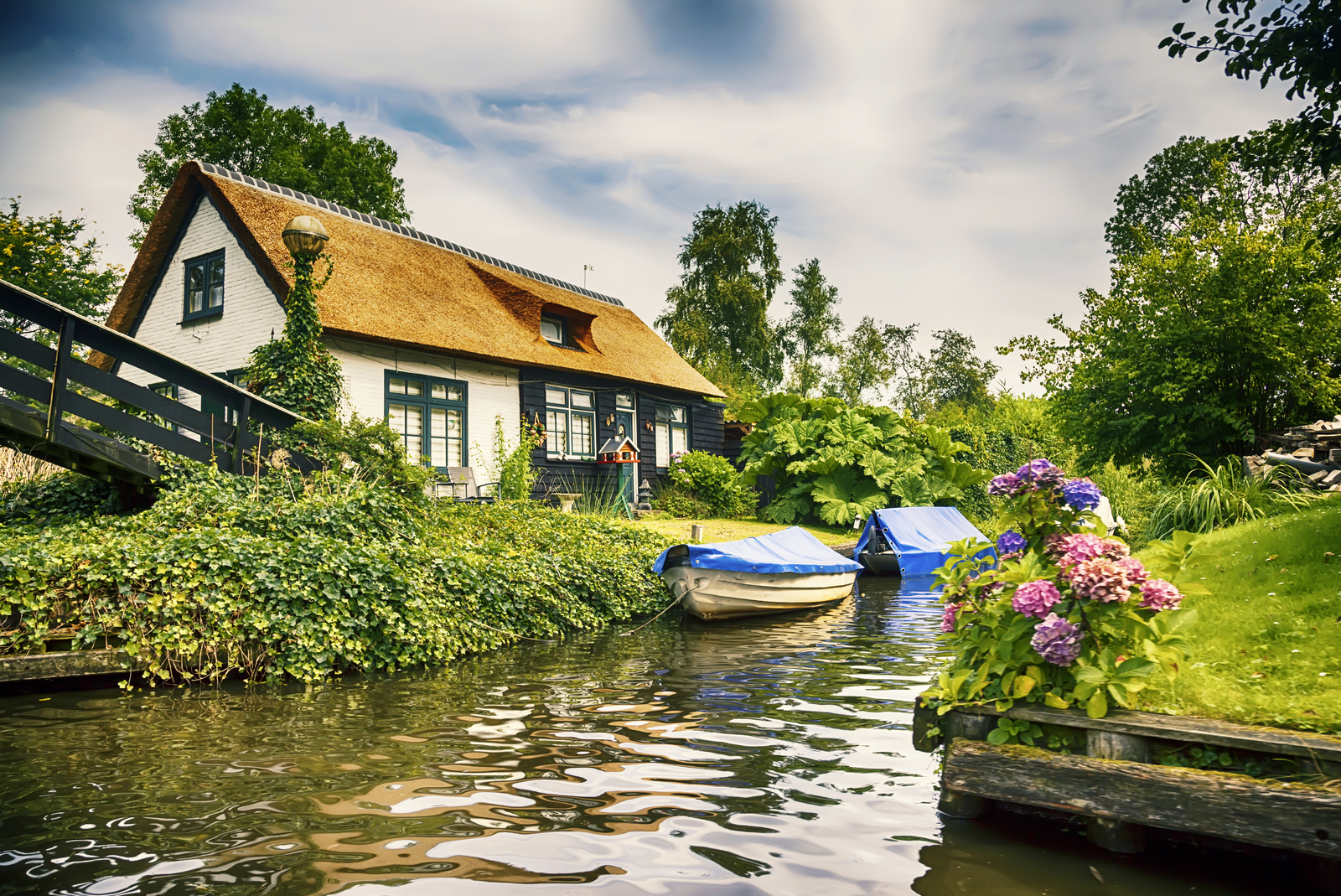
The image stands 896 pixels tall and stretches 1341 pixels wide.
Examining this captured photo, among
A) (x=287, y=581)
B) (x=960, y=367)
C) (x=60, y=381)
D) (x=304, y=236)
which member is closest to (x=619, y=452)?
(x=304, y=236)

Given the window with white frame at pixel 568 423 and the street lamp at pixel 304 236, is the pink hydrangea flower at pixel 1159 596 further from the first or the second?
the window with white frame at pixel 568 423

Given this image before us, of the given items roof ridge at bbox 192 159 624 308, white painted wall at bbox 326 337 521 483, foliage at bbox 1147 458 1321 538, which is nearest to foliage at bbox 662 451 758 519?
white painted wall at bbox 326 337 521 483

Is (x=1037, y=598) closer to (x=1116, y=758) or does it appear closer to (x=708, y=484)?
(x=1116, y=758)

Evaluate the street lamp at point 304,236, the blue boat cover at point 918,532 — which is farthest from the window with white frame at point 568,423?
the street lamp at point 304,236

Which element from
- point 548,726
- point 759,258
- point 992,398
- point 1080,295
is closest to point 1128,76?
point 1080,295

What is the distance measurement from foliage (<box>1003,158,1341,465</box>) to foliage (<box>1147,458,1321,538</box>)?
1903 millimetres

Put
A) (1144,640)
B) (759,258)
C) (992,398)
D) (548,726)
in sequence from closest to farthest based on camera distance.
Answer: (1144,640) < (548,726) < (759,258) < (992,398)

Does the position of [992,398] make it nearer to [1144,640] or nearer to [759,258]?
[759,258]

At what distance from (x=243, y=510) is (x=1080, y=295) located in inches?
535

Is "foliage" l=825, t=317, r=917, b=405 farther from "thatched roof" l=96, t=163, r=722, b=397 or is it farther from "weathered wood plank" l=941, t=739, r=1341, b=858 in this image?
"weathered wood plank" l=941, t=739, r=1341, b=858

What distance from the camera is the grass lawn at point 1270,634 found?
3.49m

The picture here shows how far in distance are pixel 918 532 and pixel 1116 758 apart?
43.2ft

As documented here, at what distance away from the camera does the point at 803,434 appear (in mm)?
21797

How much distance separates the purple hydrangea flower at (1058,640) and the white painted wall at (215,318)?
49.7 ft
